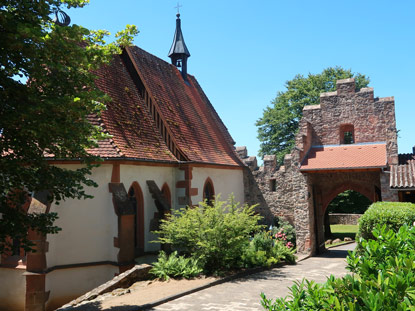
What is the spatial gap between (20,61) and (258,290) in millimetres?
8414

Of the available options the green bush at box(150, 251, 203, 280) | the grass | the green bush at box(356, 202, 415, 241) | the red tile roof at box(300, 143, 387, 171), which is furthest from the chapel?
the grass

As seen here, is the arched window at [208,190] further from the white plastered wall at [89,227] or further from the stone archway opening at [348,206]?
the stone archway opening at [348,206]

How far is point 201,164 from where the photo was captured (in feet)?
61.6

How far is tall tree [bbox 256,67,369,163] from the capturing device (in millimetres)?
39250

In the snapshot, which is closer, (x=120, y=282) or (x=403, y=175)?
(x=120, y=282)

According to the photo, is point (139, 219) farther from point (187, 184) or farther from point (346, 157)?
point (346, 157)

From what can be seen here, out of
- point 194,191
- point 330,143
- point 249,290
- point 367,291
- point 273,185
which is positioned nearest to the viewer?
point 367,291

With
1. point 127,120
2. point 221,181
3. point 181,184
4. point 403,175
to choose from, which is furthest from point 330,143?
point 127,120

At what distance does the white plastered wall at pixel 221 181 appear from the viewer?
62.0 feet

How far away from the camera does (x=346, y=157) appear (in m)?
19.5

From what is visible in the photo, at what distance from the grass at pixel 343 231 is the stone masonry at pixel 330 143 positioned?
9489 millimetres

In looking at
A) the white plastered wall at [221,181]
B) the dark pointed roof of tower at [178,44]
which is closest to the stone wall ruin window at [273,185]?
the white plastered wall at [221,181]

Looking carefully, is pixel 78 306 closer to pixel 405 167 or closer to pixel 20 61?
pixel 20 61

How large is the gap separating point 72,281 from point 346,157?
548 inches
